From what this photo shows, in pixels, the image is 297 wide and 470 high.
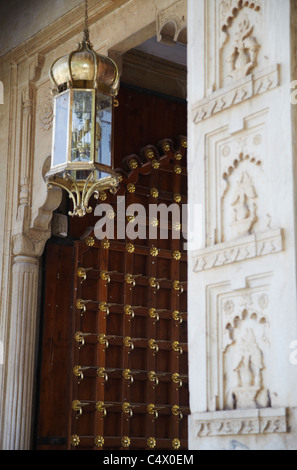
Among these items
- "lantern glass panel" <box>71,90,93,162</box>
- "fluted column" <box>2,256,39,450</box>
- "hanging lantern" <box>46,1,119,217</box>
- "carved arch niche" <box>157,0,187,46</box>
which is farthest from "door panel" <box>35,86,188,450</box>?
"lantern glass panel" <box>71,90,93,162</box>

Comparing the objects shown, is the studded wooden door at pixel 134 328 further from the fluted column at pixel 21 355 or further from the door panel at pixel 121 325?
the fluted column at pixel 21 355

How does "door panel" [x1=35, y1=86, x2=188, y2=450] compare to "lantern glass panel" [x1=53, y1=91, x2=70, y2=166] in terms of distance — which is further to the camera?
"door panel" [x1=35, y1=86, x2=188, y2=450]

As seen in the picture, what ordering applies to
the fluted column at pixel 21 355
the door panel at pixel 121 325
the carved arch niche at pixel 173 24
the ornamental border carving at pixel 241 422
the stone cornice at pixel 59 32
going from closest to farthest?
the ornamental border carving at pixel 241 422, the carved arch niche at pixel 173 24, the stone cornice at pixel 59 32, the fluted column at pixel 21 355, the door panel at pixel 121 325

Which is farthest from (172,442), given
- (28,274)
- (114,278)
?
(28,274)

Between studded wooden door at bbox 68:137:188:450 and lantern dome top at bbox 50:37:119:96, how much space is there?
101 inches

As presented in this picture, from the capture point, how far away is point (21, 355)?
22.4 feet

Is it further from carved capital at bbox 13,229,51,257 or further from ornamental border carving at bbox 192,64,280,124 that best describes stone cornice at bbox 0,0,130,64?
ornamental border carving at bbox 192,64,280,124

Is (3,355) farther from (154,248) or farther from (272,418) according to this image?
(272,418)

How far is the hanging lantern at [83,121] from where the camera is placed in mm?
4949

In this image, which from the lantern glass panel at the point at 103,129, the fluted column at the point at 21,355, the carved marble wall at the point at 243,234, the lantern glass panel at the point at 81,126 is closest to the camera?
the carved marble wall at the point at 243,234

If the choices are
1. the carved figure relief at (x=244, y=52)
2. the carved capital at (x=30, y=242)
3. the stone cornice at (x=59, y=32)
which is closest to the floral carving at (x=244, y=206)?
the carved figure relief at (x=244, y=52)

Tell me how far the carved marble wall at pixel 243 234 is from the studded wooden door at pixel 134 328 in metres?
3.80

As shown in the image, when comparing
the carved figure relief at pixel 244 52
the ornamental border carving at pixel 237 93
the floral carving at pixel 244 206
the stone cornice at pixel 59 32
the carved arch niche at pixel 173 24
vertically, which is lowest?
the floral carving at pixel 244 206

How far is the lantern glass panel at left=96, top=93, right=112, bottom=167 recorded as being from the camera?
16.6 feet
